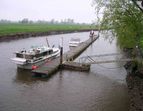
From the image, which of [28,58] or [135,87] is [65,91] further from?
[28,58]

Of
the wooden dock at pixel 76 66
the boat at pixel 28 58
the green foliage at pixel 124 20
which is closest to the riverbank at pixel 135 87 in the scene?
the green foliage at pixel 124 20

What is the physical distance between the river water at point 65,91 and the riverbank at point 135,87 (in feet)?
1.97

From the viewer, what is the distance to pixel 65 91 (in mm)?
24453

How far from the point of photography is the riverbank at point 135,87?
20.1 metres

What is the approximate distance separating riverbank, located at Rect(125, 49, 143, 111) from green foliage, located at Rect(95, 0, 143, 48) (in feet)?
11.3

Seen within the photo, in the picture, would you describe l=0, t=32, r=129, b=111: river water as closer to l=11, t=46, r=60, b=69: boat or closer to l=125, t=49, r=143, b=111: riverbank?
l=125, t=49, r=143, b=111: riverbank

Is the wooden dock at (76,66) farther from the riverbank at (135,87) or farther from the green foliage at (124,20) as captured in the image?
the green foliage at (124,20)

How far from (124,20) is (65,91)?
30.6ft

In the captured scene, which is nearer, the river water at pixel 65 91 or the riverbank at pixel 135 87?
the riverbank at pixel 135 87

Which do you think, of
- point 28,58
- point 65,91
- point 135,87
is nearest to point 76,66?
point 28,58

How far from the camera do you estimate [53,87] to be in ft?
84.2

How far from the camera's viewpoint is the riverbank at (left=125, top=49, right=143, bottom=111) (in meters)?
20.1

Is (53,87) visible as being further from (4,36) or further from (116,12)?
(4,36)

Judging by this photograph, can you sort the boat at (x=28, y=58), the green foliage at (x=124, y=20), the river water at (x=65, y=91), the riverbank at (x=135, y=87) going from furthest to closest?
1. the boat at (x=28, y=58)
2. the green foliage at (x=124, y=20)
3. the river water at (x=65, y=91)
4. the riverbank at (x=135, y=87)
